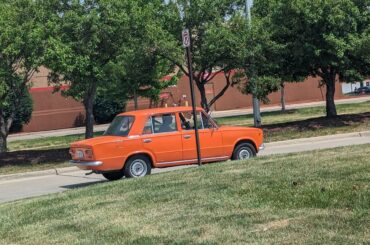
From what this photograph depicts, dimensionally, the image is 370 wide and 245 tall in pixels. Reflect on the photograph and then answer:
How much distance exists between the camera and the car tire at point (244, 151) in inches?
540

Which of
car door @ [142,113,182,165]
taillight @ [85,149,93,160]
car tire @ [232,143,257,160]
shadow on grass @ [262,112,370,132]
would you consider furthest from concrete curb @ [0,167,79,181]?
shadow on grass @ [262,112,370,132]

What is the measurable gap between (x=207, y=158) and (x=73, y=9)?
24.8ft

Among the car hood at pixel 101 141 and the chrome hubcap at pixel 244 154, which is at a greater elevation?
the car hood at pixel 101 141

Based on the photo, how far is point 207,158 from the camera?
13.4 meters

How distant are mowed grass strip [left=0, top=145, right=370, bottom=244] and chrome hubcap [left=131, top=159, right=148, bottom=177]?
3596 millimetres

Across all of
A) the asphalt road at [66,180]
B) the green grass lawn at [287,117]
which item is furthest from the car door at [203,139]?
the green grass lawn at [287,117]

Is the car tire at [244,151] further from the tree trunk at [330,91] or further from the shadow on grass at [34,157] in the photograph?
the tree trunk at [330,91]

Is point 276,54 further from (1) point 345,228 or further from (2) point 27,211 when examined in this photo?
(1) point 345,228

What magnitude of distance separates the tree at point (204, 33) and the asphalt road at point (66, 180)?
11.2 ft

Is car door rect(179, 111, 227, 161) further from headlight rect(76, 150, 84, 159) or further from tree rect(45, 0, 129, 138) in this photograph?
tree rect(45, 0, 129, 138)

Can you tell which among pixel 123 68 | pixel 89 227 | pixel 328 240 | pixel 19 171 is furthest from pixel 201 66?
pixel 328 240

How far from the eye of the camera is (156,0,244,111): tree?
19.2 m

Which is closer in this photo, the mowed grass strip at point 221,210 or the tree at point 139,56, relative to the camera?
the mowed grass strip at point 221,210

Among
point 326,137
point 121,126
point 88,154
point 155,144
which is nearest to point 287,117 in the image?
point 326,137
